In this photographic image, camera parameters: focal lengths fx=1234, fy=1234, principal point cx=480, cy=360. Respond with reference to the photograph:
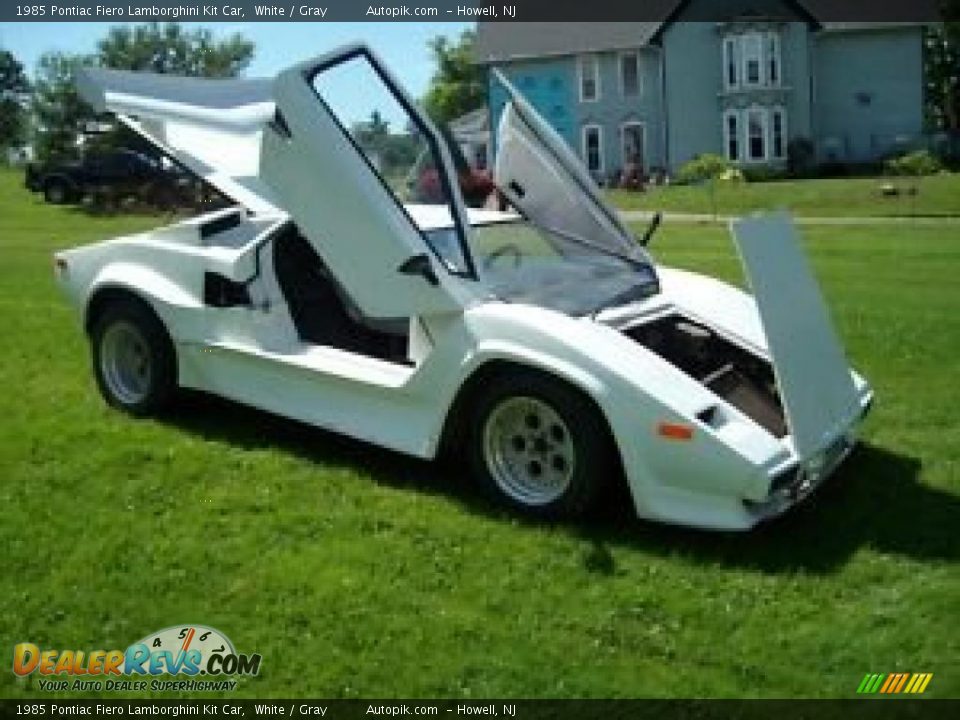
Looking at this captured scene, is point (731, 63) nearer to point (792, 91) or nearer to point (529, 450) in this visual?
point (792, 91)

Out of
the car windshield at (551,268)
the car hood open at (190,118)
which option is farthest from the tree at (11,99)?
the car windshield at (551,268)

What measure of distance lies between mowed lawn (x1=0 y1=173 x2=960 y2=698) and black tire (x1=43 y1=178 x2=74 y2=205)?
2851cm

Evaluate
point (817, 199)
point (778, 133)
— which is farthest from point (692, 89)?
point (817, 199)

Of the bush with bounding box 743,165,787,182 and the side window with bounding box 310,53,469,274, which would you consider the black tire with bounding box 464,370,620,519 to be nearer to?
the side window with bounding box 310,53,469,274

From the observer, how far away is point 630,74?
50.4m

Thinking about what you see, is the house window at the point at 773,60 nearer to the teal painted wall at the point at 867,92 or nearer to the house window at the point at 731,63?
the house window at the point at 731,63

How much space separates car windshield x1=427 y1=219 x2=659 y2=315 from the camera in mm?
6172

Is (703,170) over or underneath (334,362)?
underneath

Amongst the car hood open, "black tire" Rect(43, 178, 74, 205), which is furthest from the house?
the car hood open

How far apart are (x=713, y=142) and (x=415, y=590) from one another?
46.2 metres

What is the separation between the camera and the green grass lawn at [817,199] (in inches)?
1166

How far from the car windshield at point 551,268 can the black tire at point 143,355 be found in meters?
1.90

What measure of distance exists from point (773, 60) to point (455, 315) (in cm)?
4493
